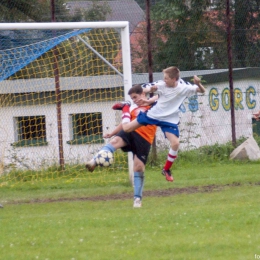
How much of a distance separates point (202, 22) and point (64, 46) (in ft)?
14.2

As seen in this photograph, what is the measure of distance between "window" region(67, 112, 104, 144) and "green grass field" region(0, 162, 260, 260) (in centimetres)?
205

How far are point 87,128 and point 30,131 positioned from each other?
1.40 meters

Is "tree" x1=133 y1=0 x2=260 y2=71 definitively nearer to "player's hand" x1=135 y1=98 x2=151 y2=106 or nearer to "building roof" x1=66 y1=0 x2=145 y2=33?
"building roof" x1=66 y1=0 x2=145 y2=33

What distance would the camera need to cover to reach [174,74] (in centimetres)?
972

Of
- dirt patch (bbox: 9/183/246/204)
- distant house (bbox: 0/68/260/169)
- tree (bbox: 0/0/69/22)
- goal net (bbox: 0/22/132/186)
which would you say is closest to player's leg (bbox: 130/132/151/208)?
dirt patch (bbox: 9/183/246/204)

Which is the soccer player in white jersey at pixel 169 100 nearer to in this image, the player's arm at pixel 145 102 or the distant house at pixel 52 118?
the player's arm at pixel 145 102

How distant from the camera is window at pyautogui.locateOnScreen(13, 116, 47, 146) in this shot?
15211mm

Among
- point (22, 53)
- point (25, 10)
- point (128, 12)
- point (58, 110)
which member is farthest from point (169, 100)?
point (25, 10)

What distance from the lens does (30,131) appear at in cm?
1529

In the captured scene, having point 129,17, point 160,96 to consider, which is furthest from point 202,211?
point 129,17

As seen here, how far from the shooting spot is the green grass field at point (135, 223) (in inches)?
240

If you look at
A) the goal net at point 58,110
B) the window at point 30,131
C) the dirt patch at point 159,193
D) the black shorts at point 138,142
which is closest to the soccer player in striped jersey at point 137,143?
the black shorts at point 138,142

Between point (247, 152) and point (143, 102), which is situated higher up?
point (143, 102)

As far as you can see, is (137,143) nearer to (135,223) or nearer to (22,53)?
(135,223)
